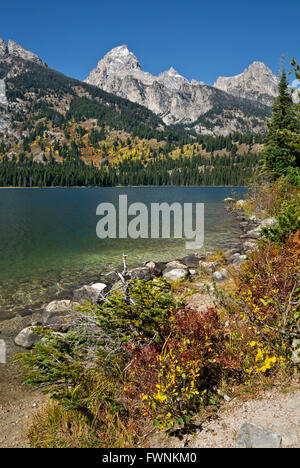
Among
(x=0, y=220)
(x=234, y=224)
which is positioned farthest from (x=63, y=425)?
(x=0, y=220)

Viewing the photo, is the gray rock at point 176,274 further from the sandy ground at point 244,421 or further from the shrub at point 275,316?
the sandy ground at point 244,421

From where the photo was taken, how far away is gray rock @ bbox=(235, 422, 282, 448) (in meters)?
4.03

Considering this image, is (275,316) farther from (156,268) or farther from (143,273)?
(156,268)

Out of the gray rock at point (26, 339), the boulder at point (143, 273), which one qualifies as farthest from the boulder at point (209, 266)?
the gray rock at point (26, 339)

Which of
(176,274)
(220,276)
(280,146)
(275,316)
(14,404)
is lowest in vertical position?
(14,404)

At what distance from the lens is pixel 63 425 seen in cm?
544

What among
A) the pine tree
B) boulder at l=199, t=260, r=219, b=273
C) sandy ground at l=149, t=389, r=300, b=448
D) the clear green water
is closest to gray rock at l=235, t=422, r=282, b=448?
sandy ground at l=149, t=389, r=300, b=448

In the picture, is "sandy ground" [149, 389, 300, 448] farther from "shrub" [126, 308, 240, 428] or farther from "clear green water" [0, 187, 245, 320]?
"clear green water" [0, 187, 245, 320]

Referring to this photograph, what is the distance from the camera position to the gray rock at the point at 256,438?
403 cm

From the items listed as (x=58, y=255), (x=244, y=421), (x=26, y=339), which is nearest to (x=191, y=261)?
(x=58, y=255)

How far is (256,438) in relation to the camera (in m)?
4.13

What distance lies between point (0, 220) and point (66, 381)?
157 ft
